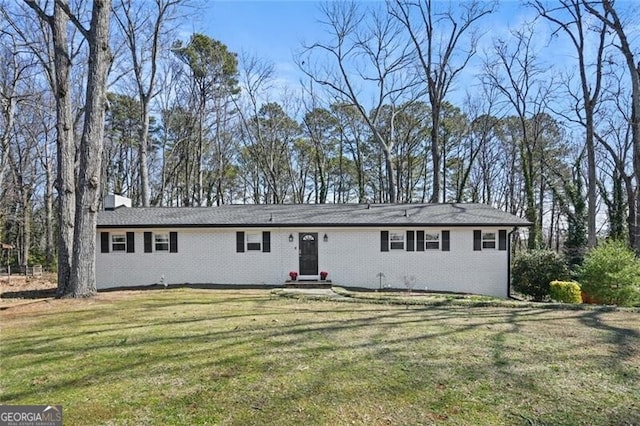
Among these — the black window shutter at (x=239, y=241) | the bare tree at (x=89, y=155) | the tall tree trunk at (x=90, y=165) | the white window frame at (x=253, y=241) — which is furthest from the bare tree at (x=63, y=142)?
the white window frame at (x=253, y=241)

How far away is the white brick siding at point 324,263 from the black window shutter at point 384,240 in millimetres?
147

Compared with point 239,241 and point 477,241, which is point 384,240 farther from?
point 239,241

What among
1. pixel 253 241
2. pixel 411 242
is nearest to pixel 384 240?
pixel 411 242

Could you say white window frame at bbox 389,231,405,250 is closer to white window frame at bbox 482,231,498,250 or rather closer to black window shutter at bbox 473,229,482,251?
black window shutter at bbox 473,229,482,251

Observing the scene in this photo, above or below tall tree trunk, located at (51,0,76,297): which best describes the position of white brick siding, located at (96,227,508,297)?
below

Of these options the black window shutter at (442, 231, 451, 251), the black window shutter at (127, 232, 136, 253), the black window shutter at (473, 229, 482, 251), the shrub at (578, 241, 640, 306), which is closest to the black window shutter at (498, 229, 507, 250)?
the black window shutter at (473, 229, 482, 251)

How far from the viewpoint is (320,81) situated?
2662 cm

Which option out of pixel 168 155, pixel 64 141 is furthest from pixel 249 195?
pixel 64 141

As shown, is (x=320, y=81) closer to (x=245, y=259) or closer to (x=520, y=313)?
(x=245, y=259)

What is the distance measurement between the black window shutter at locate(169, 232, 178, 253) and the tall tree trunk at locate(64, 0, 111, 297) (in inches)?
188

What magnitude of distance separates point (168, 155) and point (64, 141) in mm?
20499

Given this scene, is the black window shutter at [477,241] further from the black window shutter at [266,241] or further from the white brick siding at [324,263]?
Answer: the black window shutter at [266,241]

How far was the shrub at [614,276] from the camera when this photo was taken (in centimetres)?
1243

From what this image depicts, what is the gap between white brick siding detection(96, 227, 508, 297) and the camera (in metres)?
14.9
